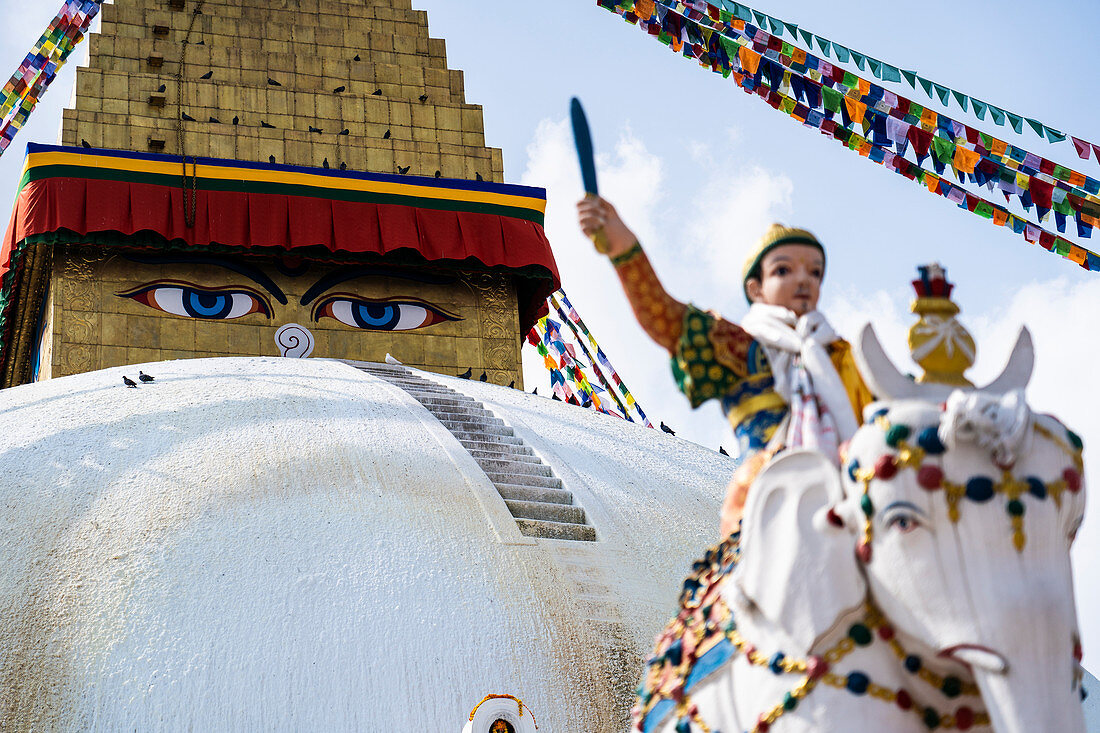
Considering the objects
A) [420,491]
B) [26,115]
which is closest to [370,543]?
[420,491]

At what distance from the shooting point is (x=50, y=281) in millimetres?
10266

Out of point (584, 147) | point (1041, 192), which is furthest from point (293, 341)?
point (584, 147)

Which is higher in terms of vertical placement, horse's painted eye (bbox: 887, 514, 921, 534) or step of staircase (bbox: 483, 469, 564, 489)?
step of staircase (bbox: 483, 469, 564, 489)

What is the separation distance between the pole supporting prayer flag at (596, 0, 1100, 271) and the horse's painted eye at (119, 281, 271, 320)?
3589mm

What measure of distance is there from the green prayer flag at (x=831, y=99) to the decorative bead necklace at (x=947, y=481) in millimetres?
5567

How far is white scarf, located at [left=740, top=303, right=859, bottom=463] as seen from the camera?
8.67 ft

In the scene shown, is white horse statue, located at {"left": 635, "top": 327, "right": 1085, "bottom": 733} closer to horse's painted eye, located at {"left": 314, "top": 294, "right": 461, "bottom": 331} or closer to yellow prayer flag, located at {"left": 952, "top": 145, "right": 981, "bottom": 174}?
yellow prayer flag, located at {"left": 952, "top": 145, "right": 981, "bottom": 174}

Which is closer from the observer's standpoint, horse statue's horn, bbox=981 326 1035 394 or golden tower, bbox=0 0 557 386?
horse statue's horn, bbox=981 326 1035 394

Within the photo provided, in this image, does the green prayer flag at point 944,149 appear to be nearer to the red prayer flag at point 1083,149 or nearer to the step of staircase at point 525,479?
the red prayer flag at point 1083,149

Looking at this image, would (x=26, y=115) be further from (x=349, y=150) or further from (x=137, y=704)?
(x=137, y=704)

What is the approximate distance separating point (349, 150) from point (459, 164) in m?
0.95

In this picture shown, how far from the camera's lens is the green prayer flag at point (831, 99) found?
25.2 feet

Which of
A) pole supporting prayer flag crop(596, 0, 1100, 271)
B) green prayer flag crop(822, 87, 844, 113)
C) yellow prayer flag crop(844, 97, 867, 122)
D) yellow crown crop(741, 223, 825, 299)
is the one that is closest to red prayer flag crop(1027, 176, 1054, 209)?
pole supporting prayer flag crop(596, 0, 1100, 271)

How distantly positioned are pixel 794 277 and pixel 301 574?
8.79 ft
